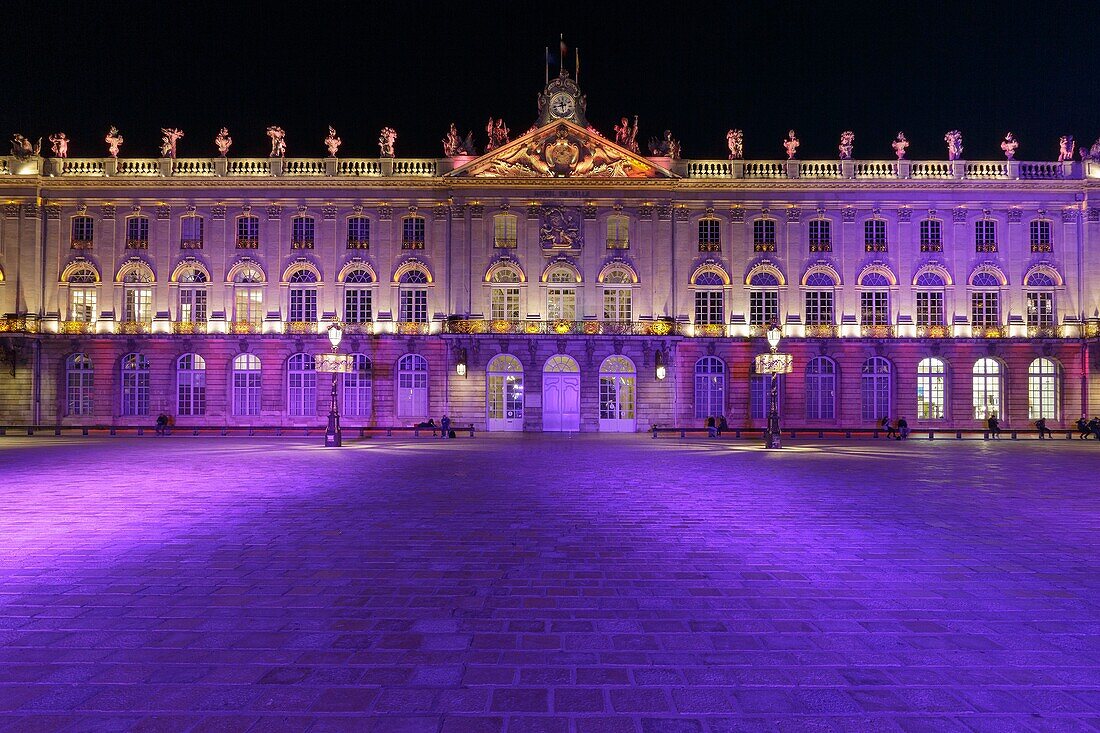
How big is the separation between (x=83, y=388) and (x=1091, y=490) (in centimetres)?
4435

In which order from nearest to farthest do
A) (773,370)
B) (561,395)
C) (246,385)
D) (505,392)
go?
1. (773,370)
2. (561,395)
3. (505,392)
4. (246,385)

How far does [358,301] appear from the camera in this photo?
38.1 meters

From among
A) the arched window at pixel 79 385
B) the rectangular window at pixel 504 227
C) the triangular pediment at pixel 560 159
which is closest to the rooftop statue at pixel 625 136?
the triangular pediment at pixel 560 159

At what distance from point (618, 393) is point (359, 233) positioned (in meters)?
17.4

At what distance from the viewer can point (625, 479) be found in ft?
53.2

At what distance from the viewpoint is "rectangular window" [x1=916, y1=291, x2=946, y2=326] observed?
3769cm

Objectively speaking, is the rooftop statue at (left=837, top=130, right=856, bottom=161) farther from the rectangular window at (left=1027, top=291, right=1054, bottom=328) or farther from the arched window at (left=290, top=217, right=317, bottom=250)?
the arched window at (left=290, top=217, right=317, bottom=250)

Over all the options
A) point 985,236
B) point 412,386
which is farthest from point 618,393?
point 985,236

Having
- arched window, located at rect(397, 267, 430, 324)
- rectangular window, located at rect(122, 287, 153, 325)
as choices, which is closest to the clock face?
arched window, located at rect(397, 267, 430, 324)

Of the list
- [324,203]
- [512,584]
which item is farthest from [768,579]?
[324,203]

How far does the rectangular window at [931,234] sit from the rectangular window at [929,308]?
2.57 metres

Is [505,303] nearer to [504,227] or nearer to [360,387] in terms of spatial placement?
[504,227]

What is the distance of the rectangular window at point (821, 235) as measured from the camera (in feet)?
125

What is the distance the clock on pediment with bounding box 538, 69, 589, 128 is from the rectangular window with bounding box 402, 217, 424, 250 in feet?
29.3
